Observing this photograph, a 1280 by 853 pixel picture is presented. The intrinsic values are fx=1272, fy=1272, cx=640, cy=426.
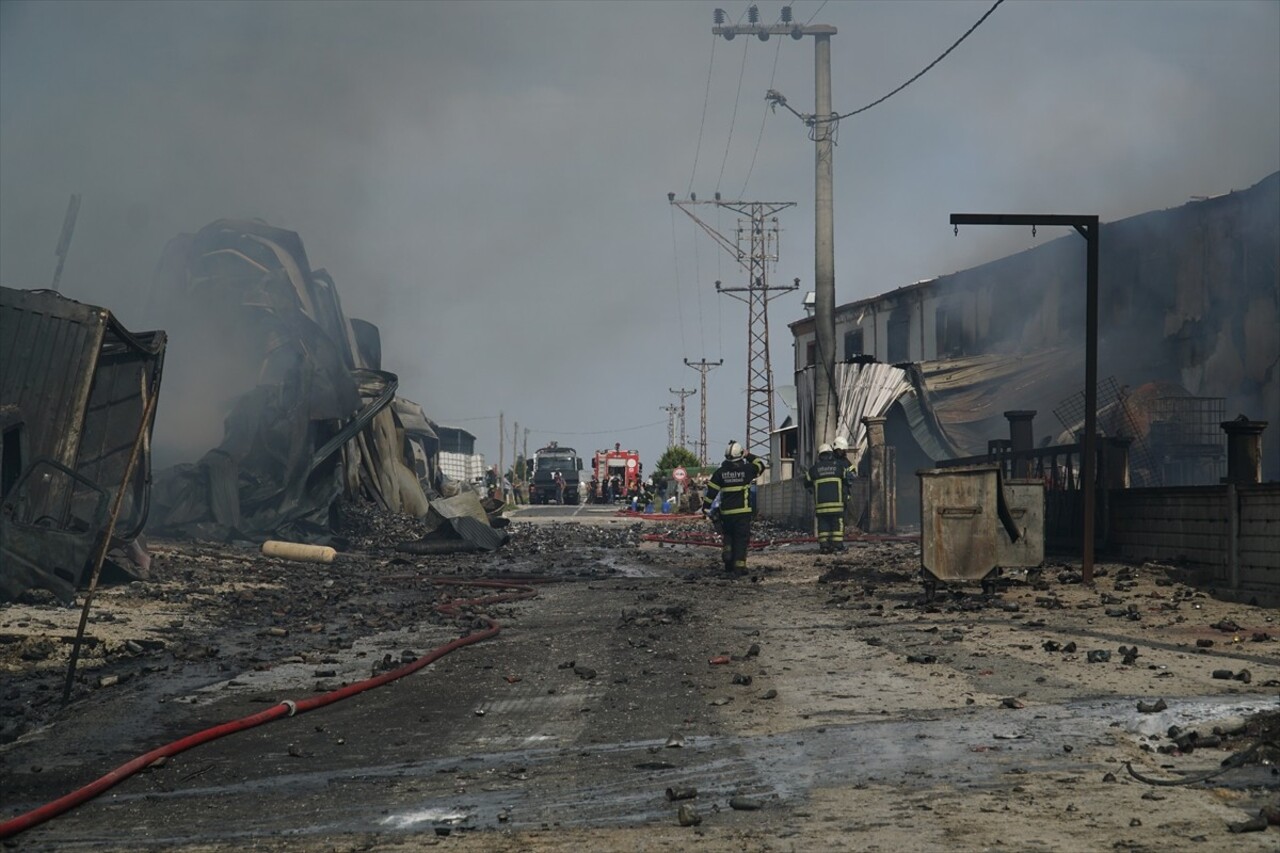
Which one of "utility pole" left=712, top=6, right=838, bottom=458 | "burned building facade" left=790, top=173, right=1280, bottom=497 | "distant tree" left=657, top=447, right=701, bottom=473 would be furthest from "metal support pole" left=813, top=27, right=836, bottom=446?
"distant tree" left=657, top=447, right=701, bottom=473

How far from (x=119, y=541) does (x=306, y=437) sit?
28.8ft

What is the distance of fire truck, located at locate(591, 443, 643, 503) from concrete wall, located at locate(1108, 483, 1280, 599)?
174ft

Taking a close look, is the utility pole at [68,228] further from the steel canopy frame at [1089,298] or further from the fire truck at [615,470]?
the fire truck at [615,470]

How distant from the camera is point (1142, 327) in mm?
27469

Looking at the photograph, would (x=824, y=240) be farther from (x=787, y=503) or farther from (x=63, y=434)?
(x=63, y=434)

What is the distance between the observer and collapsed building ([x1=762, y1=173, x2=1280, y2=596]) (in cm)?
2391

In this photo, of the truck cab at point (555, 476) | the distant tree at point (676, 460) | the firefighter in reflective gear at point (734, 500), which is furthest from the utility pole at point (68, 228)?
the distant tree at point (676, 460)

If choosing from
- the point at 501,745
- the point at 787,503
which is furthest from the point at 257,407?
the point at 501,745

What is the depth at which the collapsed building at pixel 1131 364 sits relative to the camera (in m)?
23.9

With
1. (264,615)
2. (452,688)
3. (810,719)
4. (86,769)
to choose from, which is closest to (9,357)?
(264,615)

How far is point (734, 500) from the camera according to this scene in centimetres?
1655

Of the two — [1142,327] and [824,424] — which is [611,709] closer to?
[824,424]

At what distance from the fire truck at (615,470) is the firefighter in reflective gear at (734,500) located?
165 feet

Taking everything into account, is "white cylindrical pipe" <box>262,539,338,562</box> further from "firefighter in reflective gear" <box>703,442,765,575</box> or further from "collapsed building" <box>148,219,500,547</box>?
"firefighter in reflective gear" <box>703,442,765,575</box>
